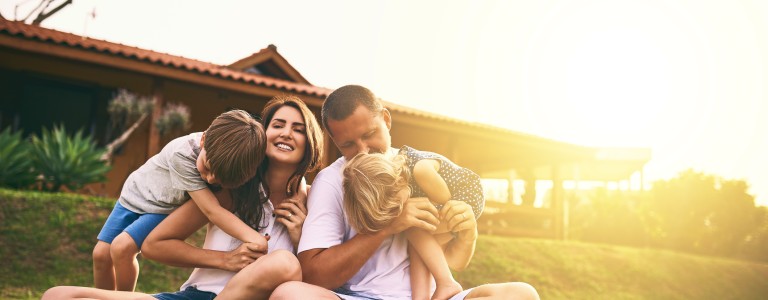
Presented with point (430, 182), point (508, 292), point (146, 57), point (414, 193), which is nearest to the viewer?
point (508, 292)

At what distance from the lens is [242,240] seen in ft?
7.79

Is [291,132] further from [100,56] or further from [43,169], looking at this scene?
[100,56]

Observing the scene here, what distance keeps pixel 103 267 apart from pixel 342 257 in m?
1.55

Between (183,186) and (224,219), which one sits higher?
(183,186)

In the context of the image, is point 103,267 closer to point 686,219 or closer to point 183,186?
point 183,186

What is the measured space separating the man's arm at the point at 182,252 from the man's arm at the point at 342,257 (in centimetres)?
21

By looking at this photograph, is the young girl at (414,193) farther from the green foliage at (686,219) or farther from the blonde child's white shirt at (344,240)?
the green foliage at (686,219)

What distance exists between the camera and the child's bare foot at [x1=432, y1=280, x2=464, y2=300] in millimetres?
2500

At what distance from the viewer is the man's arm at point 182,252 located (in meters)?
2.32

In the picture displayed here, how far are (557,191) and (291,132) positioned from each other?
43.9 ft

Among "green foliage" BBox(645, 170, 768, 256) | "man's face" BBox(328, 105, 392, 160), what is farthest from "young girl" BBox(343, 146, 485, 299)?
"green foliage" BBox(645, 170, 768, 256)

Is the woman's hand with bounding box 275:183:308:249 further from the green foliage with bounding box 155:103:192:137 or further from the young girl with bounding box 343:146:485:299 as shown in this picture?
the green foliage with bounding box 155:103:192:137

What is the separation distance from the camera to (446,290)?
251 cm

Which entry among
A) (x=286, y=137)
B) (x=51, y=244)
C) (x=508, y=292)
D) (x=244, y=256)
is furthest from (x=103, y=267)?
(x=51, y=244)
